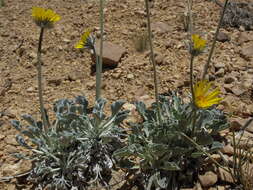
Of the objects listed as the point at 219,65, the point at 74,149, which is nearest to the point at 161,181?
the point at 74,149

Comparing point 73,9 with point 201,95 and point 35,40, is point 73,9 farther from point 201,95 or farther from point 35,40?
point 201,95

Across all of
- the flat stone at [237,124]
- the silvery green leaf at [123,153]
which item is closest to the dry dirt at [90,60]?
the flat stone at [237,124]

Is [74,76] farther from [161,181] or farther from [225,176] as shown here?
[225,176]

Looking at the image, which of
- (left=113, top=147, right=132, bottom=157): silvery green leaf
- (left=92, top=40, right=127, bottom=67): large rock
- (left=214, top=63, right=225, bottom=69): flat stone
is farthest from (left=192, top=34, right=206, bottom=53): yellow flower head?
(left=92, top=40, right=127, bottom=67): large rock

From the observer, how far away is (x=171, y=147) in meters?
2.82

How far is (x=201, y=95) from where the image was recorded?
2.54m

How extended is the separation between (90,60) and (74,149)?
1.67 meters

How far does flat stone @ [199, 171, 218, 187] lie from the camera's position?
277cm

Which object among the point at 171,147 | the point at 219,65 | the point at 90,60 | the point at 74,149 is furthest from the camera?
the point at 90,60

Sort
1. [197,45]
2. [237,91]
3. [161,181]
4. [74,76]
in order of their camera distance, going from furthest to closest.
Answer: [74,76] → [237,91] → [161,181] → [197,45]

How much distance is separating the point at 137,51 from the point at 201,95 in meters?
2.02

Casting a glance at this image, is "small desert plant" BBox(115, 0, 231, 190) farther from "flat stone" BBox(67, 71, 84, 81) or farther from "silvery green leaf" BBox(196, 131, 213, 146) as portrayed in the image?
"flat stone" BBox(67, 71, 84, 81)

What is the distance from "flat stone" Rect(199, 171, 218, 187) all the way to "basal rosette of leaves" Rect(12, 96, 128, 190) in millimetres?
763

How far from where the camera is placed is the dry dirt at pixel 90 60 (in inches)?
148
